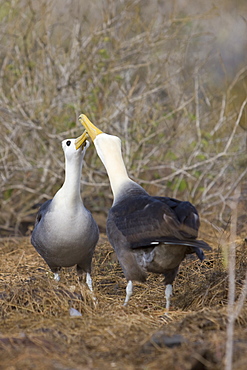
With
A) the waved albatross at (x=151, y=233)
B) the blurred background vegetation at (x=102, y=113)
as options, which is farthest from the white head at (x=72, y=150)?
the blurred background vegetation at (x=102, y=113)

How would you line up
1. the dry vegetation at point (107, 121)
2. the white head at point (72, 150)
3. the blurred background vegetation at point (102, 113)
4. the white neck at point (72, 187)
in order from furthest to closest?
the blurred background vegetation at point (102, 113) → the dry vegetation at point (107, 121) → the white head at point (72, 150) → the white neck at point (72, 187)

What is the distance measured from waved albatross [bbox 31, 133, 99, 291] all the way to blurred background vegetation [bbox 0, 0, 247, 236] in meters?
2.77

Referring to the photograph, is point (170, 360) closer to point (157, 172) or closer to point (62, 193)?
point (62, 193)

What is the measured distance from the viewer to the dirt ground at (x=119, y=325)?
2.80 meters

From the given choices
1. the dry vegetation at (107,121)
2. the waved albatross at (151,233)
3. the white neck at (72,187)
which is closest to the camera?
the waved albatross at (151,233)

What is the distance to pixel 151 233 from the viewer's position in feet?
13.5

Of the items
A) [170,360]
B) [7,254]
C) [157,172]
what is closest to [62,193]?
[7,254]

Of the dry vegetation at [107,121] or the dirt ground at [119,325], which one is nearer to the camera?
the dirt ground at [119,325]

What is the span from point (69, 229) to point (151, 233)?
972 mm

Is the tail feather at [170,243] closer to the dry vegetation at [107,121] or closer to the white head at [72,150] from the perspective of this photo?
the dry vegetation at [107,121]

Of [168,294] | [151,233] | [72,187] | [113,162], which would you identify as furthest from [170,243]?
[72,187]

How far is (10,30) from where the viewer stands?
341 inches

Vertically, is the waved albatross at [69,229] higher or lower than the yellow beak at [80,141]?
lower

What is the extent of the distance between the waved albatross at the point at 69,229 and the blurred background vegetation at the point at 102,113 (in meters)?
2.77
